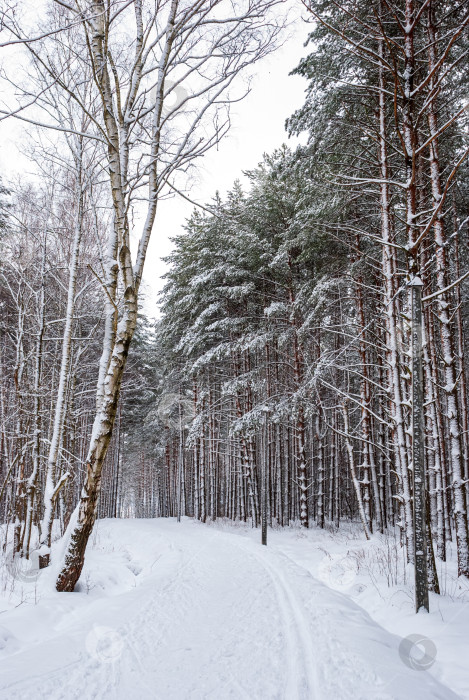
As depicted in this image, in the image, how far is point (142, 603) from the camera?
5148 mm

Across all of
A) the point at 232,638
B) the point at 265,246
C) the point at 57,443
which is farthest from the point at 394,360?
the point at 265,246

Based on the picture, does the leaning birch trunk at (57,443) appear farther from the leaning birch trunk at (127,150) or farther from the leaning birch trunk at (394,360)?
the leaning birch trunk at (394,360)

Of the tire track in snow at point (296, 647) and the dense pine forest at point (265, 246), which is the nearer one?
the tire track in snow at point (296, 647)

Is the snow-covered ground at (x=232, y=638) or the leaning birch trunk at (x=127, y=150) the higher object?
the leaning birch trunk at (x=127, y=150)

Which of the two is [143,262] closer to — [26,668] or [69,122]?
[69,122]

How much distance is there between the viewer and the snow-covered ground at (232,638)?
3.02m

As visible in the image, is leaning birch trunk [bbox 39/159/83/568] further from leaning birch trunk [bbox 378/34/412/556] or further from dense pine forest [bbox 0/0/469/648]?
leaning birch trunk [bbox 378/34/412/556]

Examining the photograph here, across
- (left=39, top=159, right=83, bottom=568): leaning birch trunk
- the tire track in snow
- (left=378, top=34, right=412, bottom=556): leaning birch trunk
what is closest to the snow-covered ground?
the tire track in snow

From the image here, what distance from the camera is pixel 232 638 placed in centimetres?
410

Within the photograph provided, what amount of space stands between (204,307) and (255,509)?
32.8 ft

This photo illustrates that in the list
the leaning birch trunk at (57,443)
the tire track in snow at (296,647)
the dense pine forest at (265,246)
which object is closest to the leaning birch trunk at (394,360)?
the dense pine forest at (265,246)

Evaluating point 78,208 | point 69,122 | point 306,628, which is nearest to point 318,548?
point 306,628

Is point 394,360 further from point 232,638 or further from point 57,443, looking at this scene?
point 57,443

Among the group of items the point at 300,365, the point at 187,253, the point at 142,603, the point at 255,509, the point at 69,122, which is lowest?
the point at 255,509
